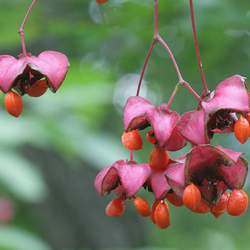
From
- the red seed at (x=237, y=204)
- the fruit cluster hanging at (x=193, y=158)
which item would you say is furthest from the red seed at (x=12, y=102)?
the red seed at (x=237, y=204)

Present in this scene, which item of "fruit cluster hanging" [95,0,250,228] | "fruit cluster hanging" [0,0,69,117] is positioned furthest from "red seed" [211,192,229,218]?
"fruit cluster hanging" [0,0,69,117]

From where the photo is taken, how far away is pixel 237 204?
1.57m

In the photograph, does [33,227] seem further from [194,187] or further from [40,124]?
[194,187]

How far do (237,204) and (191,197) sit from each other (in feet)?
0.31

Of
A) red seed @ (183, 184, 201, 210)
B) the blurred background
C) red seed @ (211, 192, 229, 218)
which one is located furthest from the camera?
the blurred background

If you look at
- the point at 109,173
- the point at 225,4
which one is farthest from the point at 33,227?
the point at 109,173

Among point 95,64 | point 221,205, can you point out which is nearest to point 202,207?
point 221,205

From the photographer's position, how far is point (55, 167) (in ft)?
15.4

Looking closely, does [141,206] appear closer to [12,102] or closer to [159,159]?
[159,159]

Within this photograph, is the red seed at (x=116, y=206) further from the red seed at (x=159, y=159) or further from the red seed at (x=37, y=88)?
the red seed at (x=37, y=88)

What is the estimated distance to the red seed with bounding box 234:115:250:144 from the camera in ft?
5.09

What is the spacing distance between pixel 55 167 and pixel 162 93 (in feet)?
4.39

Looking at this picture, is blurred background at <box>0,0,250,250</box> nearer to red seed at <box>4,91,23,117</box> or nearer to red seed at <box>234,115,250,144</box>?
red seed at <box>4,91,23,117</box>

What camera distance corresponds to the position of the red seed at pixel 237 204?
5.14ft
